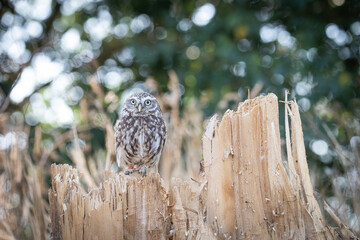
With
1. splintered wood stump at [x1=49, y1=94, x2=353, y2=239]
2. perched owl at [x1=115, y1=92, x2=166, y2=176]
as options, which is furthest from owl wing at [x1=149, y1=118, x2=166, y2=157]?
splintered wood stump at [x1=49, y1=94, x2=353, y2=239]

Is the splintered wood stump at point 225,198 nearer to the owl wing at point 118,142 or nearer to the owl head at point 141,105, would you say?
the owl wing at point 118,142

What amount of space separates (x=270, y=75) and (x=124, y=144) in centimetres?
196

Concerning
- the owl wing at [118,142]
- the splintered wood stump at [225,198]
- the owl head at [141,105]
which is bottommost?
the splintered wood stump at [225,198]

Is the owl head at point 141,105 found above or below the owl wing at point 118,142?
above

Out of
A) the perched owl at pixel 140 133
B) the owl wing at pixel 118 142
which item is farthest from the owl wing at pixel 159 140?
the owl wing at pixel 118 142

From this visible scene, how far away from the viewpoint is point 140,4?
5180mm

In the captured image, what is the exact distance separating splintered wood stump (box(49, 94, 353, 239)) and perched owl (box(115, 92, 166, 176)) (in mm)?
1190

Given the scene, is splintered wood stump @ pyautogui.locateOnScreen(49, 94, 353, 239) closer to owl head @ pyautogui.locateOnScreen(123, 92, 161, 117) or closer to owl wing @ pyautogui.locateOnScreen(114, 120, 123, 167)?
owl wing @ pyautogui.locateOnScreen(114, 120, 123, 167)

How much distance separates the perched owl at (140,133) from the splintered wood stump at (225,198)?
3.90 feet

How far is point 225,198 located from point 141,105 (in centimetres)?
158

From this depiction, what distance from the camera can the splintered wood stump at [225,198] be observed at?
75.0 inches

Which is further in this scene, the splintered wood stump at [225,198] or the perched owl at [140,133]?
the perched owl at [140,133]

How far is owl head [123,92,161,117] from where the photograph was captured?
338 centimetres

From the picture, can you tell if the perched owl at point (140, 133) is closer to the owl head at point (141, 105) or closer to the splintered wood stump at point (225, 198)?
the owl head at point (141, 105)
